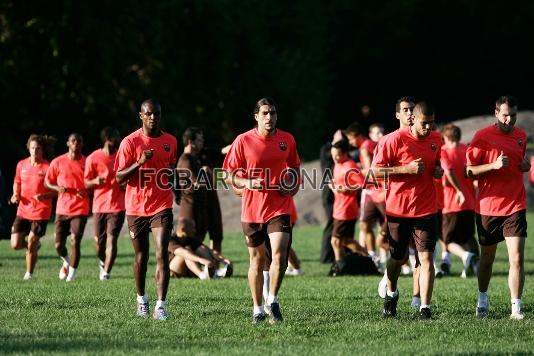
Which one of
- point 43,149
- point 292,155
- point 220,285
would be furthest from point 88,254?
point 292,155

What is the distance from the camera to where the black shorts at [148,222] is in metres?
12.9

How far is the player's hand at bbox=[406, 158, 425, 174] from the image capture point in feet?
40.4

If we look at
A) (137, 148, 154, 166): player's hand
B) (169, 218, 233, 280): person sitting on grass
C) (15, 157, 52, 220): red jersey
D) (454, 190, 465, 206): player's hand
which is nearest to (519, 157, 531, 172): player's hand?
(137, 148, 154, 166): player's hand

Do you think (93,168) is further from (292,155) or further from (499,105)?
(499,105)

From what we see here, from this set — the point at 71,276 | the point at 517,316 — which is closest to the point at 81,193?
the point at 71,276

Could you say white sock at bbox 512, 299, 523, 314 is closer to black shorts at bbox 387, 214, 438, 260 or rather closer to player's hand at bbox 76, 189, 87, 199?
black shorts at bbox 387, 214, 438, 260

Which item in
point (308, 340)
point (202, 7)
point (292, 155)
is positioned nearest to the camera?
point (308, 340)

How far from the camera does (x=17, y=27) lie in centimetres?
3588

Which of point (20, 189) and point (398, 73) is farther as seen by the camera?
point (398, 73)

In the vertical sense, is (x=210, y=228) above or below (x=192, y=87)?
below

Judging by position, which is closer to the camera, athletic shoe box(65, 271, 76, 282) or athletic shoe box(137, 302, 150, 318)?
athletic shoe box(137, 302, 150, 318)

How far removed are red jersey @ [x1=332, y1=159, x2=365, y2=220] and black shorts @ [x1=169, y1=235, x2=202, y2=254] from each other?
8.90 feet

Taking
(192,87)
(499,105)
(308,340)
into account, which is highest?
(192,87)

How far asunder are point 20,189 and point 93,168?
5.32 ft
